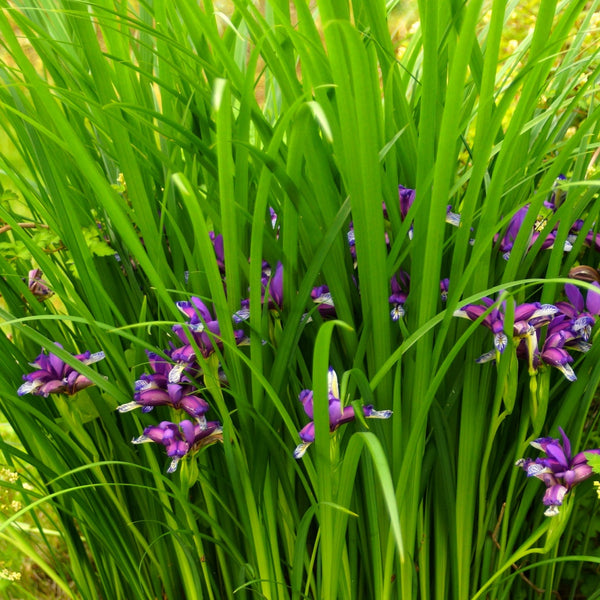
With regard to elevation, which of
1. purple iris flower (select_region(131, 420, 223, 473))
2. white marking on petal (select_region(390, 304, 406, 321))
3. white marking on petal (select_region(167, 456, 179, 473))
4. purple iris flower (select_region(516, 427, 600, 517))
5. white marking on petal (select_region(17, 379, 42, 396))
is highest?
white marking on petal (select_region(390, 304, 406, 321))

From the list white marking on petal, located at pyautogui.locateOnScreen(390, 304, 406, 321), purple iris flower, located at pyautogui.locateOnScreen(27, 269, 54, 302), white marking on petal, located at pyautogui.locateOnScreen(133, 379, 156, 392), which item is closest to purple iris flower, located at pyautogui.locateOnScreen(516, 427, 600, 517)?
white marking on petal, located at pyautogui.locateOnScreen(390, 304, 406, 321)

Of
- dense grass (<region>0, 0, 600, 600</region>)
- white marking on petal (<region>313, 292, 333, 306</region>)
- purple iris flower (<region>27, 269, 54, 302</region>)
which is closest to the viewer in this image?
dense grass (<region>0, 0, 600, 600</region>)

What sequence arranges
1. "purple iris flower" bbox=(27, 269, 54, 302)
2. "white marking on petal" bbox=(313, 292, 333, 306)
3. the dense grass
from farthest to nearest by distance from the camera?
"purple iris flower" bbox=(27, 269, 54, 302) < "white marking on petal" bbox=(313, 292, 333, 306) < the dense grass

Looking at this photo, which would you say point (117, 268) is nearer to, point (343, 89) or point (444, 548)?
point (343, 89)

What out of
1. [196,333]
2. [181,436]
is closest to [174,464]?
[181,436]

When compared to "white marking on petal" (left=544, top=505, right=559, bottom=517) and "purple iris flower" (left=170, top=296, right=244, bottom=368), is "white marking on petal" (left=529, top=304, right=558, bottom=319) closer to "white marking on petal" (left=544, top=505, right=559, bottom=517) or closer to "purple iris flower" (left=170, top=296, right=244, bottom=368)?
"white marking on petal" (left=544, top=505, right=559, bottom=517)

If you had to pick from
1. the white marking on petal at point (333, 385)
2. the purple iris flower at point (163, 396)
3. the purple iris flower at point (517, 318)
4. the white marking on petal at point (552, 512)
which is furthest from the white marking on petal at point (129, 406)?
the white marking on petal at point (552, 512)

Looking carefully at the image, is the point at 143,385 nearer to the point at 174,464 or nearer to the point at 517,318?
the point at 174,464
